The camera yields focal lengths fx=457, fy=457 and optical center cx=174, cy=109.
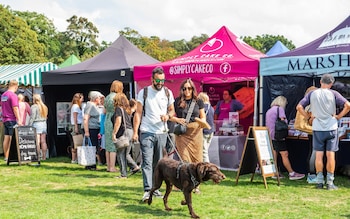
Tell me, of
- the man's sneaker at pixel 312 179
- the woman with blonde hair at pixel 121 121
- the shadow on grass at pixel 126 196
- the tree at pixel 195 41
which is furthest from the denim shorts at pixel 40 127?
the tree at pixel 195 41

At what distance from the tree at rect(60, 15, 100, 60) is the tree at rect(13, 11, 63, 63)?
2509mm

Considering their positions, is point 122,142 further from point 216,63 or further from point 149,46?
point 149,46

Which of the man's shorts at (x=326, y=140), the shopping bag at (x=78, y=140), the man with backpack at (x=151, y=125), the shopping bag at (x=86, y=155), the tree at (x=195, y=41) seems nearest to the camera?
the man with backpack at (x=151, y=125)

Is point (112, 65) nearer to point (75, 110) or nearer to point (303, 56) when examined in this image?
point (75, 110)

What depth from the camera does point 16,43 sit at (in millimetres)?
37625

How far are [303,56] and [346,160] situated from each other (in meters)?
2.16

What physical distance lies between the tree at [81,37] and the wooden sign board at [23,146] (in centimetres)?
4037

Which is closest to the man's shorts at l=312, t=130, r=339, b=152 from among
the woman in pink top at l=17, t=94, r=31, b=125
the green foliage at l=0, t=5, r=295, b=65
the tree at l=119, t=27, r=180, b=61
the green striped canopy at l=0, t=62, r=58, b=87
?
the woman in pink top at l=17, t=94, r=31, b=125

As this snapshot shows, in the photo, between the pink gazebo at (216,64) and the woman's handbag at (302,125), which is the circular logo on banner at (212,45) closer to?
the pink gazebo at (216,64)

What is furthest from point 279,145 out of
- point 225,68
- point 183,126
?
point 183,126

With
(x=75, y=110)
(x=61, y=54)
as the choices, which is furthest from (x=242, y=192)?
(x=61, y=54)

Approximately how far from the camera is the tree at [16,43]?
36688 millimetres

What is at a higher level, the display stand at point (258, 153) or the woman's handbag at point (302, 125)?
the woman's handbag at point (302, 125)

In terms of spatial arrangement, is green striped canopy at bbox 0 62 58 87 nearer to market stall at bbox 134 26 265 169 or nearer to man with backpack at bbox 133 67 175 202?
market stall at bbox 134 26 265 169
